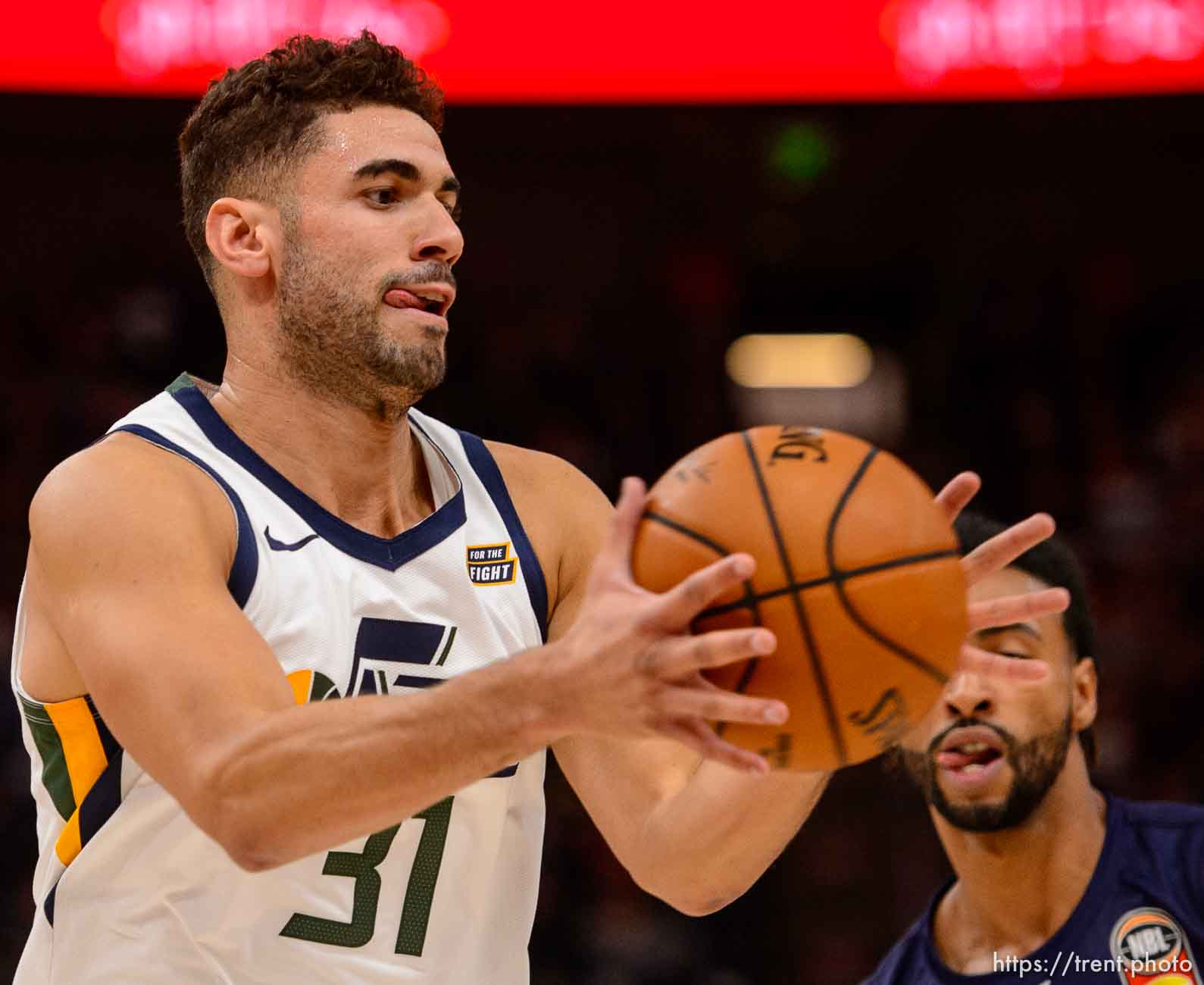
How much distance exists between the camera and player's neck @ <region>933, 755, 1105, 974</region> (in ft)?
13.1

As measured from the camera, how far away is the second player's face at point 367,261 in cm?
305

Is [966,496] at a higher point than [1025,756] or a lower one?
higher

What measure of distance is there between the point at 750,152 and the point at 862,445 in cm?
784

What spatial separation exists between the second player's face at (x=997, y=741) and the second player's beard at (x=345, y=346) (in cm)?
166

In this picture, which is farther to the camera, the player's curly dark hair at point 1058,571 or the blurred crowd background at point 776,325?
the blurred crowd background at point 776,325

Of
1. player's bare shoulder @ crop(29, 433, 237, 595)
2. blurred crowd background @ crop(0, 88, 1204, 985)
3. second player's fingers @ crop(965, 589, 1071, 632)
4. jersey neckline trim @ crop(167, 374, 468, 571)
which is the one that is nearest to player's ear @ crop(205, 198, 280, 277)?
jersey neckline trim @ crop(167, 374, 468, 571)

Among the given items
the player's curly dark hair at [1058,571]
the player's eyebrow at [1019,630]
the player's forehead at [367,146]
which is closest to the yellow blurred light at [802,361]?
the player's curly dark hair at [1058,571]

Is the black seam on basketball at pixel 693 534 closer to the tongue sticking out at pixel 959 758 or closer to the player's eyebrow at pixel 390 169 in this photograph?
the player's eyebrow at pixel 390 169

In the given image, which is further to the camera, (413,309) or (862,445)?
(413,309)

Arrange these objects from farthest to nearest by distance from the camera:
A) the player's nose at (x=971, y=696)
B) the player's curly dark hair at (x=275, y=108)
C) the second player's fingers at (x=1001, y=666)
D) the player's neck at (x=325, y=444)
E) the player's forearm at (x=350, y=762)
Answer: the player's nose at (x=971, y=696)
the player's curly dark hair at (x=275, y=108)
the player's neck at (x=325, y=444)
the second player's fingers at (x=1001, y=666)
the player's forearm at (x=350, y=762)

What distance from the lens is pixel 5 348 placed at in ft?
29.5

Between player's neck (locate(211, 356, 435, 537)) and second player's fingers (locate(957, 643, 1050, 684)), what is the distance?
3.64 ft

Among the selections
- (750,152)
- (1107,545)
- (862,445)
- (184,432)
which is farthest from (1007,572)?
(750,152)

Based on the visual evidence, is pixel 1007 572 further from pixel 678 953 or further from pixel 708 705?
pixel 678 953
